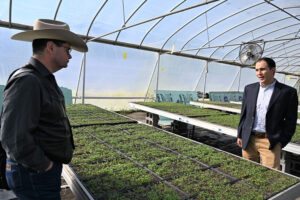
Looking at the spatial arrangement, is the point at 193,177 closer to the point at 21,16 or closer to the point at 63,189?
the point at 63,189

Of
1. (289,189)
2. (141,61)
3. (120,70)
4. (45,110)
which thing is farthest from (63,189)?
(141,61)

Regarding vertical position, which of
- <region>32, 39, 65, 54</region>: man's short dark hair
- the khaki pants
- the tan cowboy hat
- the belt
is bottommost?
the khaki pants

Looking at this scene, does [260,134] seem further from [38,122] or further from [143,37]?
[143,37]

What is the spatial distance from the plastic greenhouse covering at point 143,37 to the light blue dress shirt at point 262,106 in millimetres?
2788

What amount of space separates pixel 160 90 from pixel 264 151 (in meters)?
6.30

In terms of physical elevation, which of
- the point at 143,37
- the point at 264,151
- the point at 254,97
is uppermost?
the point at 143,37

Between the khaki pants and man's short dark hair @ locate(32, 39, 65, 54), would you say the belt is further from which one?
man's short dark hair @ locate(32, 39, 65, 54)

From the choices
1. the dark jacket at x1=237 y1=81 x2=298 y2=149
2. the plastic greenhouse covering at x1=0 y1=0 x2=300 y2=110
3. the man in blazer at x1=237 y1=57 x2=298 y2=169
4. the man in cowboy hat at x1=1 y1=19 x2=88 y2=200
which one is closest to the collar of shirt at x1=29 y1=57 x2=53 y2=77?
the man in cowboy hat at x1=1 y1=19 x2=88 y2=200

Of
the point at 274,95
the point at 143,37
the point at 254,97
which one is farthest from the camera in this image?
the point at 143,37

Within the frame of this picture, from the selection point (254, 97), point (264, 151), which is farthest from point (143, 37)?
point (264, 151)

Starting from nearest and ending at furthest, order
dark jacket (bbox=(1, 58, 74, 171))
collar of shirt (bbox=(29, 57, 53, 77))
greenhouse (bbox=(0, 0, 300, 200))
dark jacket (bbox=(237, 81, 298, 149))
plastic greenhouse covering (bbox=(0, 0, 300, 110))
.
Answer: dark jacket (bbox=(1, 58, 74, 171)) < collar of shirt (bbox=(29, 57, 53, 77)) < greenhouse (bbox=(0, 0, 300, 200)) < dark jacket (bbox=(237, 81, 298, 149)) < plastic greenhouse covering (bbox=(0, 0, 300, 110))

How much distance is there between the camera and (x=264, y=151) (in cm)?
242

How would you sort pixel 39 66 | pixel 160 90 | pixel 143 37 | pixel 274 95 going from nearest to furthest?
pixel 39 66
pixel 274 95
pixel 143 37
pixel 160 90

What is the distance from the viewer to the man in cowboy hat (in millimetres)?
1090
